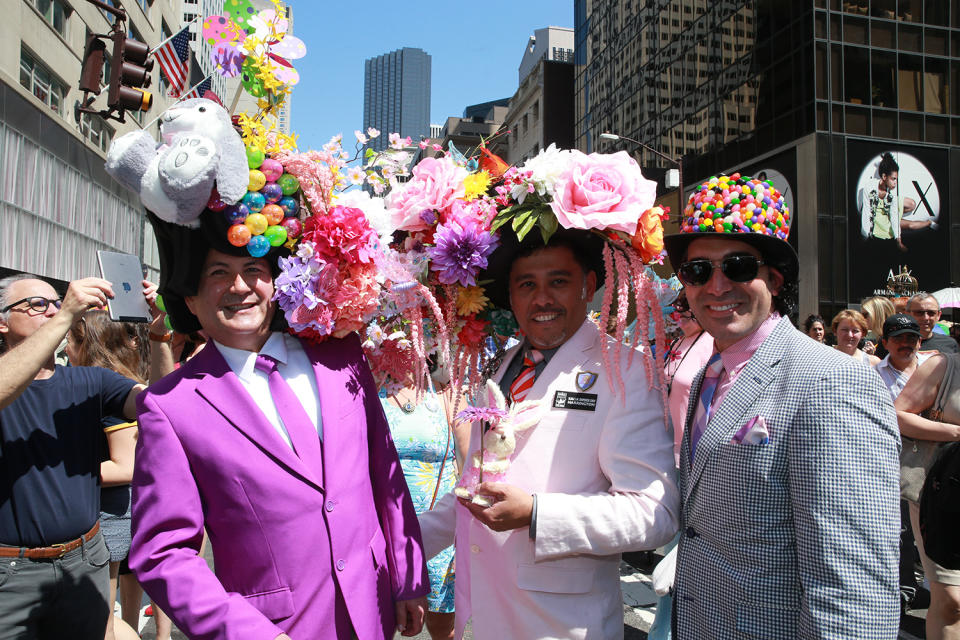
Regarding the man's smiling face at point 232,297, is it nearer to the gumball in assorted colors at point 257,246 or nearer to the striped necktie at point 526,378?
the gumball in assorted colors at point 257,246

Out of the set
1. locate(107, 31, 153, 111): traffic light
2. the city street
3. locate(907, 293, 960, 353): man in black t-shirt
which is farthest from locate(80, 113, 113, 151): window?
locate(907, 293, 960, 353): man in black t-shirt

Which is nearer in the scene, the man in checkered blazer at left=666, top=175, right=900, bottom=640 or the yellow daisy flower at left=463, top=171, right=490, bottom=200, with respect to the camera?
the man in checkered blazer at left=666, top=175, right=900, bottom=640

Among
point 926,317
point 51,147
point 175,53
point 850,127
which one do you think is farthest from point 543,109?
point 926,317

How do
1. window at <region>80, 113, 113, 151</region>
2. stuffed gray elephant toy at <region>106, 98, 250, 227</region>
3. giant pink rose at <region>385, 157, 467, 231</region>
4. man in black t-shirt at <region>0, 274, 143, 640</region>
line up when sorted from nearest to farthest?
stuffed gray elephant toy at <region>106, 98, 250, 227</region>
giant pink rose at <region>385, 157, 467, 231</region>
man in black t-shirt at <region>0, 274, 143, 640</region>
window at <region>80, 113, 113, 151</region>

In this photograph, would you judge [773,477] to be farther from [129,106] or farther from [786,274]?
[129,106]

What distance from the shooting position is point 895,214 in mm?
21609

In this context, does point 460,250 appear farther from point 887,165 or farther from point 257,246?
point 887,165

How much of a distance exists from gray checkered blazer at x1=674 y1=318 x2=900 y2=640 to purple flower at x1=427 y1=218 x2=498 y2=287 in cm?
85

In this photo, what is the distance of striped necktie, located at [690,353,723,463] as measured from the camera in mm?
2084

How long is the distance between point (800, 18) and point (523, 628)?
24687 millimetres

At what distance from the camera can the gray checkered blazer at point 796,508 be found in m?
1.62

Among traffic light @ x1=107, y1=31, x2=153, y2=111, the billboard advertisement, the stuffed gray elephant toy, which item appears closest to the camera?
the stuffed gray elephant toy

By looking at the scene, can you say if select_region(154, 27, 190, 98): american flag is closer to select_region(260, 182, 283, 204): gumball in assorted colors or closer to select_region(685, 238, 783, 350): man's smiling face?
select_region(260, 182, 283, 204): gumball in assorted colors

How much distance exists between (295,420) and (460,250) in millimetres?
717
